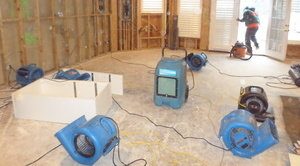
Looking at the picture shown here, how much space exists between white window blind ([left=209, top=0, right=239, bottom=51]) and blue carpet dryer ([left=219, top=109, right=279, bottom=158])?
17.8 feet

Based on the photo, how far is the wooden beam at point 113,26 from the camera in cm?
776

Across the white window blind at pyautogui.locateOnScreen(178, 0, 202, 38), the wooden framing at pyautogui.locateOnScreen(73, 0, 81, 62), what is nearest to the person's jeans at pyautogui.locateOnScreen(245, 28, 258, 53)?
the white window blind at pyautogui.locateOnScreen(178, 0, 202, 38)

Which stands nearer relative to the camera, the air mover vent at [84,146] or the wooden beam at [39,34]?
the air mover vent at [84,146]

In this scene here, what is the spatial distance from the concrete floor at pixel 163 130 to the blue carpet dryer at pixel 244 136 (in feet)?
0.30

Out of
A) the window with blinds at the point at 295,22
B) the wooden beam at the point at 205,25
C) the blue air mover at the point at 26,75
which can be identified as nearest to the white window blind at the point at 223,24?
the wooden beam at the point at 205,25

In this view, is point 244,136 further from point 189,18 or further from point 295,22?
point 189,18

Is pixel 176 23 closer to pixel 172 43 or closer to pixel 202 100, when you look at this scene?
pixel 172 43

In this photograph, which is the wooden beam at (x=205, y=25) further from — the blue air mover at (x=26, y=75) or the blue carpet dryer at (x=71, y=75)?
the blue air mover at (x=26, y=75)

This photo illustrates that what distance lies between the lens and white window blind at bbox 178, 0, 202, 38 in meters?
8.16

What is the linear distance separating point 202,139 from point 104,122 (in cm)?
119

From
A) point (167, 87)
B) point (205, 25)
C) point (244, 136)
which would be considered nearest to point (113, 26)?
point (205, 25)

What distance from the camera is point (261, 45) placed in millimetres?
9281

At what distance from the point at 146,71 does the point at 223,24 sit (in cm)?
317

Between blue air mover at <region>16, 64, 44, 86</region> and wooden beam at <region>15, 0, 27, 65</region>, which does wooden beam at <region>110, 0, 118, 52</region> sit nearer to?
wooden beam at <region>15, 0, 27, 65</region>
